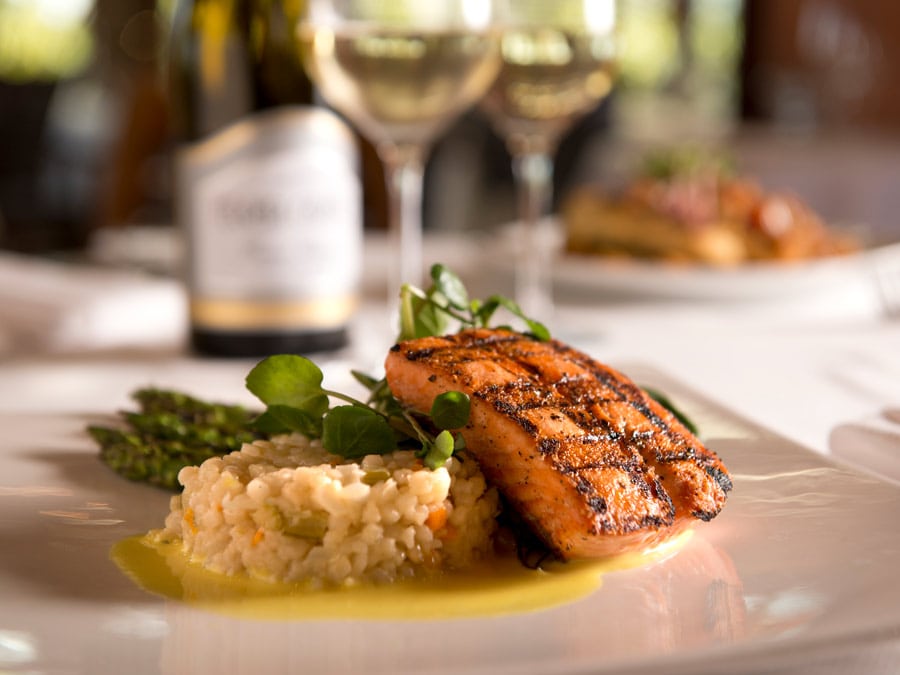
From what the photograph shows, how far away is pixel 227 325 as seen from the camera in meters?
1.94

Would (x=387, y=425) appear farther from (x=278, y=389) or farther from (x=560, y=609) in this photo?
(x=560, y=609)

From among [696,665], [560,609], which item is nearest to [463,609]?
[560,609]

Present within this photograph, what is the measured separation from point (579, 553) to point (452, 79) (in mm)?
1138

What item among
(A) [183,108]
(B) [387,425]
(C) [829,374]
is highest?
(A) [183,108]

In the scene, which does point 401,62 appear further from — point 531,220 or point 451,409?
point 451,409

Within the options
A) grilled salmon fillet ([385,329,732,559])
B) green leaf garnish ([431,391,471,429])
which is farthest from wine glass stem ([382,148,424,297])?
green leaf garnish ([431,391,471,429])

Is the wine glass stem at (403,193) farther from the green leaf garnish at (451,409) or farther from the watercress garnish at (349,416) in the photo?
the green leaf garnish at (451,409)

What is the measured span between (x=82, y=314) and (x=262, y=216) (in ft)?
1.53

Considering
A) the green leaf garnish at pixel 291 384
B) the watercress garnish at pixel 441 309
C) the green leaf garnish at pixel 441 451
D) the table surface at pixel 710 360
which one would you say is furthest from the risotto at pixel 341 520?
the table surface at pixel 710 360

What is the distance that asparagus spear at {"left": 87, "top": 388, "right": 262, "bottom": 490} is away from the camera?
1174 millimetres

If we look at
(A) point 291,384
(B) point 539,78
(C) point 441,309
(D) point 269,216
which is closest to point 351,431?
(A) point 291,384

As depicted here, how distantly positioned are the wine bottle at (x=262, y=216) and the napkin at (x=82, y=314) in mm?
250

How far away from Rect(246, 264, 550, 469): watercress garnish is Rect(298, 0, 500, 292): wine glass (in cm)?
57

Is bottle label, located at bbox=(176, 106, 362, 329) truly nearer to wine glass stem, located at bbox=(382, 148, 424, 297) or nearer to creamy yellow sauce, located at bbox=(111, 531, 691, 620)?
wine glass stem, located at bbox=(382, 148, 424, 297)
